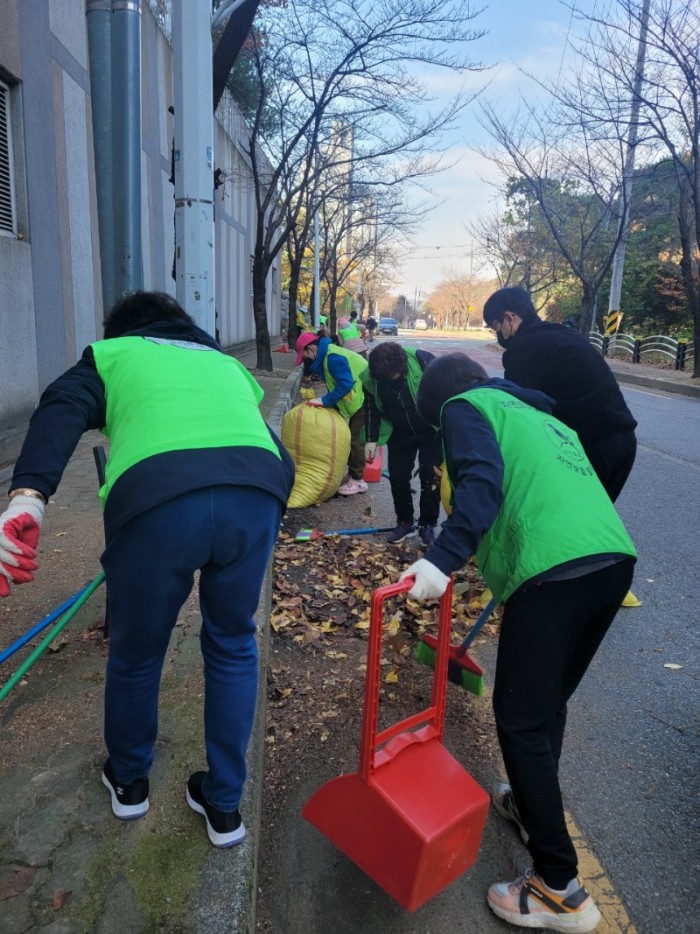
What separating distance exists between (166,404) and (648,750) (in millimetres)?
2442

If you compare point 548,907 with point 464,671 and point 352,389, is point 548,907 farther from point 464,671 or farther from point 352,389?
point 352,389

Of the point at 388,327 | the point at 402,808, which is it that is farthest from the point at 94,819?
the point at 388,327

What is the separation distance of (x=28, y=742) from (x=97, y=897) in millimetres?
798

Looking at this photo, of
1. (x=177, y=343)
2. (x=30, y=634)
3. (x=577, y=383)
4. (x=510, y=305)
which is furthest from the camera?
(x=510, y=305)

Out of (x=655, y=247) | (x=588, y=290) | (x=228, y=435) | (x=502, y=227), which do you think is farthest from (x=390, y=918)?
(x=502, y=227)

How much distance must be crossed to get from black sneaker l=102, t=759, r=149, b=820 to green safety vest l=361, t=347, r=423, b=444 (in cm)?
354

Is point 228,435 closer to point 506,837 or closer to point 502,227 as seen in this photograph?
point 506,837

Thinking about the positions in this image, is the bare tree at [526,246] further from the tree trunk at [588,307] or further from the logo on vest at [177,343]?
the logo on vest at [177,343]

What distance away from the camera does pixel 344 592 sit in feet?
14.5

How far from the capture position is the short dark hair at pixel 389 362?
5094 mm

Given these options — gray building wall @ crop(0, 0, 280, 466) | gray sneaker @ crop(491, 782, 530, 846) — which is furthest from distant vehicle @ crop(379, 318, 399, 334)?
gray sneaker @ crop(491, 782, 530, 846)

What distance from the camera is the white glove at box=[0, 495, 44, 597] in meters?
1.64

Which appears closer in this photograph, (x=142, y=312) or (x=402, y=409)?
(x=142, y=312)

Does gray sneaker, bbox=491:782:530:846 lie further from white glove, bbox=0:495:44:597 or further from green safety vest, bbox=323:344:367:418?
green safety vest, bbox=323:344:367:418
